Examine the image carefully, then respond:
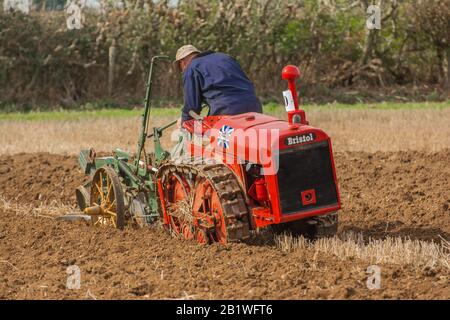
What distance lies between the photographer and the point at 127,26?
20.5 meters

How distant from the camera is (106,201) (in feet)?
27.0

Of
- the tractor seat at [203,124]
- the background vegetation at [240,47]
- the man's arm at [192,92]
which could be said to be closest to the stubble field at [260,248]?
the tractor seat at [203,124]

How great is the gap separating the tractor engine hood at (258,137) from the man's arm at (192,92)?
39 cm

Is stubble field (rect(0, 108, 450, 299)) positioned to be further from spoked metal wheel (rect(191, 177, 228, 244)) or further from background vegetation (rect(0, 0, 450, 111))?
background vegetation (rect(0, 0, 450, 111))

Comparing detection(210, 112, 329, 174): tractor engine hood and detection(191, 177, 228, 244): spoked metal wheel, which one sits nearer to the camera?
detection(210, 112, 329, 174): tractor engine hood

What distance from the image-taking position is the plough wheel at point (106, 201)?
7934 millimetres

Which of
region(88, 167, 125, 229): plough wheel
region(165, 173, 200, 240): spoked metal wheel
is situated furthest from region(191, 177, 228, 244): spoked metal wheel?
Result: region(88, 167, 125, 229): plough wheel

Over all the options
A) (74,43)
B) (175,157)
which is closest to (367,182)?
(175,157)

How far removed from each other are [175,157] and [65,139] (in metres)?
7.24

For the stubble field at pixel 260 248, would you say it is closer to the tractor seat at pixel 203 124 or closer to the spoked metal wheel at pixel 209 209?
the spoked metal wheel at pixel 209 209

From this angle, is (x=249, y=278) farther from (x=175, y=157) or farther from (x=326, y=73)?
(x=326, y=73)

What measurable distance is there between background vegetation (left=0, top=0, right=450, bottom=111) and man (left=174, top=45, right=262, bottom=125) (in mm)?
11859

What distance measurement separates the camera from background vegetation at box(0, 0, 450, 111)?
20016 mm
